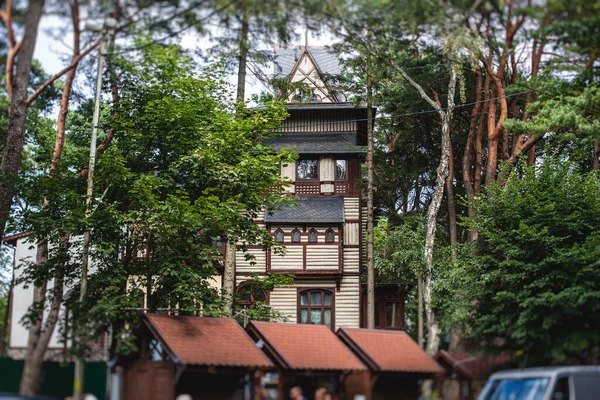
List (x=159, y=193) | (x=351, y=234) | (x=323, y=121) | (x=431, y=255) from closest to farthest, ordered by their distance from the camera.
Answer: (x=159, y=193) < (x=431, y=255) < (x=351, y=234) < (x=323, y=121)

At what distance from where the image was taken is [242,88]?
32.2 metres

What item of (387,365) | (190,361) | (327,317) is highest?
(327,317)

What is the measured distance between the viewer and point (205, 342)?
73.4 ft

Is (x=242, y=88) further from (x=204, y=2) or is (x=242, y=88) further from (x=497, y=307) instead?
(x=497, y=307)

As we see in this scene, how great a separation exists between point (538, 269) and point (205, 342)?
1144cm

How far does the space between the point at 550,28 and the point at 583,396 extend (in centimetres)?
1019

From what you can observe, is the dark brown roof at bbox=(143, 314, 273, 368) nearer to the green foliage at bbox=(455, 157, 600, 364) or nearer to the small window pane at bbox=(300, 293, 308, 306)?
the green foliage at bbox=(455, 157, 600, 364)

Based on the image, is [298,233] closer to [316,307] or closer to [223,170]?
[316,307]

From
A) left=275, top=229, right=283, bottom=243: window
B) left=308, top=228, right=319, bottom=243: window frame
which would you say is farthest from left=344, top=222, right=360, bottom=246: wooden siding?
left=275, top=229, right=283, bottom=243: window

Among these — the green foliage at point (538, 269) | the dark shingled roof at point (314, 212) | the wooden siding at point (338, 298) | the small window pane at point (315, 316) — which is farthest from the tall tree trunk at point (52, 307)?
the small window pane at point (315, 316)

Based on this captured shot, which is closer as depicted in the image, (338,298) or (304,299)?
(338,298)

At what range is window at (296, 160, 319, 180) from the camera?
44.6 meters

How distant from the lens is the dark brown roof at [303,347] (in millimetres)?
22453

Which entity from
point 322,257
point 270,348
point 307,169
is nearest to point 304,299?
point 322,257
